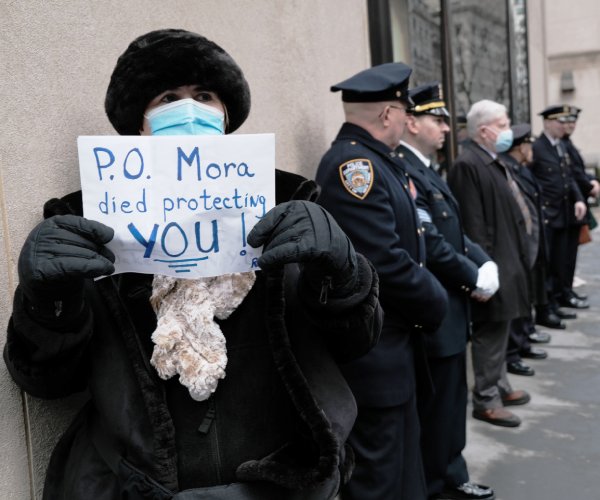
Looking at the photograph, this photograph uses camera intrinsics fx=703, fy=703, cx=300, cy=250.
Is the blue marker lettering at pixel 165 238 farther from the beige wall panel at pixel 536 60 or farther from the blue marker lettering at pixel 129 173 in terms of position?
the beige wall panel at pixel 536 60

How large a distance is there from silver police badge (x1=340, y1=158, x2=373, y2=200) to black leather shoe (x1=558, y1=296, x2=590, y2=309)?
5500 millimetres

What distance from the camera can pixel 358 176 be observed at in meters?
2.76

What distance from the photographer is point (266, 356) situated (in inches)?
61.7

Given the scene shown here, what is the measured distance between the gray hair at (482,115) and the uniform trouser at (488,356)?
1321 mm

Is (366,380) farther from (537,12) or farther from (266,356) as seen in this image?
(537,12)

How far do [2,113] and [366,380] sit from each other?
65.2 inches

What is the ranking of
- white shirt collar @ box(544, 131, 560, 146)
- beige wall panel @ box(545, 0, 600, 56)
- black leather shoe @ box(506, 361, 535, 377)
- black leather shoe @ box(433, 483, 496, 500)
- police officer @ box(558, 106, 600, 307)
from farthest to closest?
beige wall panel @ box(545, 0, 600, 56)
police officer @ box(558, 106, 600, 307)
white shirt collar @ box(544, 131, 560, 146)
black leather shoe @ box(506, 361, 535, 377)
black leather shoe @ box(433, 483, 496, 500)

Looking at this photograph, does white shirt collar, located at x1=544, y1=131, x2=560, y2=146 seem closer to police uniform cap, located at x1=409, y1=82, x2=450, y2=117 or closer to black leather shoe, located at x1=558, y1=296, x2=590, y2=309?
black leather shoe, located at x1=558, y1=296, x2=590, y2=309

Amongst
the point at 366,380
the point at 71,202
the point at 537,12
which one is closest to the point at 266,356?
the point at 71,202

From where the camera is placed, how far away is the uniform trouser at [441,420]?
129 inches

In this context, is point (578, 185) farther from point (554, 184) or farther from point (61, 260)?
point (61, 260)

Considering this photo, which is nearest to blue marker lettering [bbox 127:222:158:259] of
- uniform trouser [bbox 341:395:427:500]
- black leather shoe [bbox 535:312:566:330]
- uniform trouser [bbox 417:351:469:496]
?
uniform trouser [bbox 341:395:427:500]

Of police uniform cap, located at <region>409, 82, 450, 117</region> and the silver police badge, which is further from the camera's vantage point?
police uniform cap, located at <region>409, 82, 450, 117</region>

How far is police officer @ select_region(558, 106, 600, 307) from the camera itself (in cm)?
732
